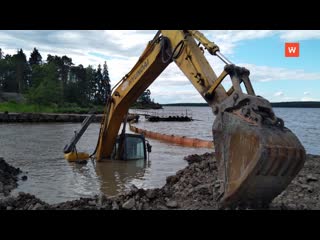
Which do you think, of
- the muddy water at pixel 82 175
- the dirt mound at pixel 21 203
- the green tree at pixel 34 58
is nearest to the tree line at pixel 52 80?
the green tree at pixel 34 58

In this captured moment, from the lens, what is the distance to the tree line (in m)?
70.6

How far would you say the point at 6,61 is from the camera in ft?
278

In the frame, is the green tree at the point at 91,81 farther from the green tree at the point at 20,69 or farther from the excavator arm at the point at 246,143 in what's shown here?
the excavator arm at the point at 246,143

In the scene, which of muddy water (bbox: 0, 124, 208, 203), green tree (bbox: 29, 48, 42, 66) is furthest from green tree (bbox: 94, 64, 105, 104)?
muddy water (bbox: 0, 124, 208, 203)

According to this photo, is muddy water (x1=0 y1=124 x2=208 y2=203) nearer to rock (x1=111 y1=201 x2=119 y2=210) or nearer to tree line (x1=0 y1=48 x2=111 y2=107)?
rock (x1=111 y1=201 x2=119 y2=210)

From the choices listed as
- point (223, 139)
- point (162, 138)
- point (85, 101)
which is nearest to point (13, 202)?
point (223, 139)

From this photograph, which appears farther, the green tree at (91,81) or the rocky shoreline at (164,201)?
the green tree at (91,81)

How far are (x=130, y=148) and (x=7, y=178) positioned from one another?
4.88m

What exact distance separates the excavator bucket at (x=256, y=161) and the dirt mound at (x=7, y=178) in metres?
6.17

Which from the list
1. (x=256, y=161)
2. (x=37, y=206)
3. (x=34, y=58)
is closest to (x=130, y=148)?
(x=37, y=206)

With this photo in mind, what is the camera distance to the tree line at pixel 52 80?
70.6 meters

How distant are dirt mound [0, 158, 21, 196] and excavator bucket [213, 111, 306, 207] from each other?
20.2ft

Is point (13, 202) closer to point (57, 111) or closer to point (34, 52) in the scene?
point (57, 111)

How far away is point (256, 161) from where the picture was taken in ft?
15.8
